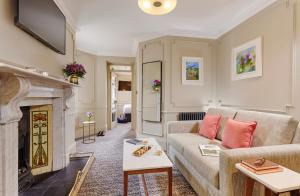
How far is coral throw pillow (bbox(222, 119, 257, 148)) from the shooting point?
188cm

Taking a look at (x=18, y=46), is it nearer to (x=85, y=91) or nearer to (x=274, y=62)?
(x=274, y=62)

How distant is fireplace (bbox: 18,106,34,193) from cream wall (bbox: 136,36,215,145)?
2.41 m

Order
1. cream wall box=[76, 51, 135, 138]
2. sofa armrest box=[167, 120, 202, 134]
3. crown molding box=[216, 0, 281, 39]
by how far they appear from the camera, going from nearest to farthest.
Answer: crown molding box=[216, 0, 281, 39] → sofa armrest box=[167, 120, 202, 134] → cream wall box=[76, 51, 135, 138]

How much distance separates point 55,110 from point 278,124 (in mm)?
2859

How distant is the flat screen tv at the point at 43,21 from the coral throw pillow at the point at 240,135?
8.08 feet

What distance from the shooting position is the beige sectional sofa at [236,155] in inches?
53.4

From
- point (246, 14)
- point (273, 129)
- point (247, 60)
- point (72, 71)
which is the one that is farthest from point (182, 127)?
point (246, 14)

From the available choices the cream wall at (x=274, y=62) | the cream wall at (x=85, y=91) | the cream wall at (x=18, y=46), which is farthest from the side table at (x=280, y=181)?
the cream wall at (x=85, y=91)

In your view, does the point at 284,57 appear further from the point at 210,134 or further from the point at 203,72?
the point at 203,72

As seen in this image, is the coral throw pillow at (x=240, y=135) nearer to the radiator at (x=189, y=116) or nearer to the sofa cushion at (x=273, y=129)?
the sofa cushion at (x=273, y=129)

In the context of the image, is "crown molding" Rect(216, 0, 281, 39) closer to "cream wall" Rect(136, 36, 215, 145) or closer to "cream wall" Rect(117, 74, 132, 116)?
"cream wall" Rect(136, 36, 215, 145)

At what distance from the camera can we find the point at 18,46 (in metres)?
1.53

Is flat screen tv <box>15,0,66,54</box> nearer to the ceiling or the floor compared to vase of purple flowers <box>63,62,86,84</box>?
nearer to the ceiling

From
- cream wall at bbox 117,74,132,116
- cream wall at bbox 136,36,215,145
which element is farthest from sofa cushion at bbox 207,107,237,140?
cream wall at bbox 117,74,132,116
